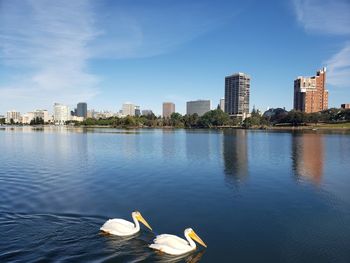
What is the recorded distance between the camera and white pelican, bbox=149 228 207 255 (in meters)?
11.6

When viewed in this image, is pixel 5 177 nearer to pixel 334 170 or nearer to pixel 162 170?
pixel 162 170

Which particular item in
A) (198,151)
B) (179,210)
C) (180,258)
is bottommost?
(180,258)

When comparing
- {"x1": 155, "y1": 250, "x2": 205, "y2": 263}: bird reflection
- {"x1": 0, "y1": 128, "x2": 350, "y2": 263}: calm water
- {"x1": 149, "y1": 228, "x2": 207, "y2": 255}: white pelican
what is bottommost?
{"x1": 155, "y1": 250, "x2": 205, "y2": 263}: bird reflection

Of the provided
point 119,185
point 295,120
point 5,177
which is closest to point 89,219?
point 119,185

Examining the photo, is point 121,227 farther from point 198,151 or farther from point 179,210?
point 198,151

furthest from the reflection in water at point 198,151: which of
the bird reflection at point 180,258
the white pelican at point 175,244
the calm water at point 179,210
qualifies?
the bird reflection at point 180,258

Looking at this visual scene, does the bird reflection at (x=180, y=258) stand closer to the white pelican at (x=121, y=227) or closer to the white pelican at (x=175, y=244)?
the white pelican at (x=175, y=244)

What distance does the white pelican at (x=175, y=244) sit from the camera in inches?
456

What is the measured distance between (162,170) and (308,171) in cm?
1457

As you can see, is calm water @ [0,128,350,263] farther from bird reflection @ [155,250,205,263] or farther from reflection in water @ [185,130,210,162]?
reflection in water @ [185,130,210,162]

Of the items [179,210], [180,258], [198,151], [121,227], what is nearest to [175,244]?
[180,258]

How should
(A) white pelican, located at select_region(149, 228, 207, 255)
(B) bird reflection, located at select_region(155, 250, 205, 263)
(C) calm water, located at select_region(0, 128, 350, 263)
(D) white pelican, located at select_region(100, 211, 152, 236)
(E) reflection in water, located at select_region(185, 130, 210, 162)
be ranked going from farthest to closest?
(E) reflection in water, located at select_region(185, 130, 210, 162)
(D) white pelican, located at select_region(100, 211, 152, 236)
(C) calm water, located at select_region(0, 128, 350, 263)
(A) white pelican, located at select_region(149, 228, 207, 255)
(B) bird reflection, located at select_region(155, 250, 205, 263)

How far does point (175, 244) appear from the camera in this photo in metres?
11.7

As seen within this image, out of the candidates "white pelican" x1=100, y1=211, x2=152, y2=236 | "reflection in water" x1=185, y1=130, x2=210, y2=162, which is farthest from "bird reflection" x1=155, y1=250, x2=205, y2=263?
"reflection in water" x1=185, y1=130, x2=210, y2=162
